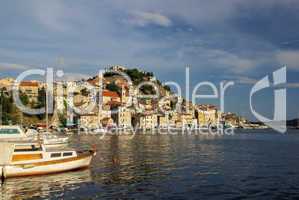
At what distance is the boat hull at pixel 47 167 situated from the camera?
37656 millimetres

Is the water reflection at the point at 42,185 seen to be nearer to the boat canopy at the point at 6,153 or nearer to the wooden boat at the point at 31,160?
the wooden boat at the point at 31,160

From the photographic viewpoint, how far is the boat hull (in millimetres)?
37656

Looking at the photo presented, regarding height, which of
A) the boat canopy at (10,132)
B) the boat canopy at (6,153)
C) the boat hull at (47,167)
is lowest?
the boat hull at (47,167)

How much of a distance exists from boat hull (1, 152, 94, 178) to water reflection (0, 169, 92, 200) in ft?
2.41

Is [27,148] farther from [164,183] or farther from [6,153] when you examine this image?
[164,183]

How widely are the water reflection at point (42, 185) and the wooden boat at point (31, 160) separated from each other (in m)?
0.82

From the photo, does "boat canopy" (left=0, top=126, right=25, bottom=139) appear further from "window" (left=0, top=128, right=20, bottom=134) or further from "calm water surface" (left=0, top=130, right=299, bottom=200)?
"calm water surface" (left=0, top=130, right=299, bottom=200)

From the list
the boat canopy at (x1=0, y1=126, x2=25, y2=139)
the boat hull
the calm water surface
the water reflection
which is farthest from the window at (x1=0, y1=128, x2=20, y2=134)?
the water reflection

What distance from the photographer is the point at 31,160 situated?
38781mm

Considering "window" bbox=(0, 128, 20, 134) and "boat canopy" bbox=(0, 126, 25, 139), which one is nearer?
"boat canopy" bbox=(0, 126, 25, 139)

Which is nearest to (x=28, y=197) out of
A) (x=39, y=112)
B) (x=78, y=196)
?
(x=78, y=196)

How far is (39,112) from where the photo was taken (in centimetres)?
17925

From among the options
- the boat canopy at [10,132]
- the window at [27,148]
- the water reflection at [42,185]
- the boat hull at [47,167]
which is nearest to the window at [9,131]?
the boat canopy at [10,132]

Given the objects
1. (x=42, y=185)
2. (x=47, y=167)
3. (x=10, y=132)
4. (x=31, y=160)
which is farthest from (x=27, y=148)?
(x=10, y=132)
